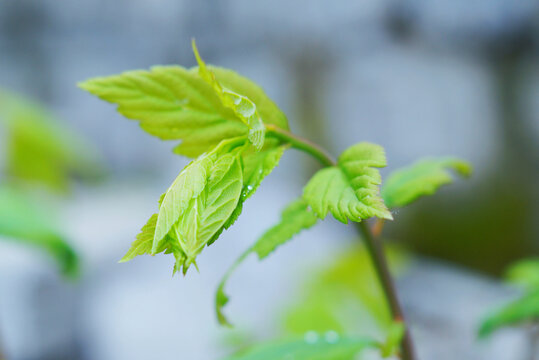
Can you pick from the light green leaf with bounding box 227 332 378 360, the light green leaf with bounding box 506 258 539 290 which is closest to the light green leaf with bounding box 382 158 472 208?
the light green leaf with bounding box 227 332 378 360

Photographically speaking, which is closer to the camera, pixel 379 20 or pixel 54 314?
pixel 54 314

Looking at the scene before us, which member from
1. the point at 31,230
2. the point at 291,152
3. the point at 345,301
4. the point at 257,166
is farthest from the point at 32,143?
the point at 291,152

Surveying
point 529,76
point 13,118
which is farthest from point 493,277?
point 13,118

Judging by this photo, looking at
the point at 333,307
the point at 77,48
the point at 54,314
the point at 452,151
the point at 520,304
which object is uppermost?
the point at 77,48

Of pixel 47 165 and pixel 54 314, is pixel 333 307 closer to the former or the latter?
pixel 47 165

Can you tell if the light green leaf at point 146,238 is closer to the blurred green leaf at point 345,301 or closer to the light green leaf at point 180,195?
the light green leaf at point 180,195

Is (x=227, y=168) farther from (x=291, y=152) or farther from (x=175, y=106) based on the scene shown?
(x=291, y=152)
